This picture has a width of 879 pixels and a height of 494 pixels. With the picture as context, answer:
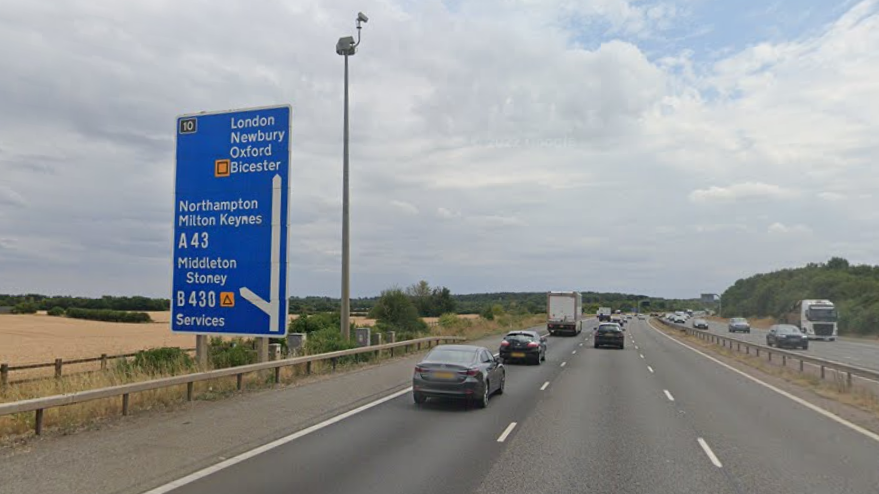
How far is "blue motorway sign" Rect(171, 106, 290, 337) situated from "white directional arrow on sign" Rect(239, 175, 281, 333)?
0.09ft

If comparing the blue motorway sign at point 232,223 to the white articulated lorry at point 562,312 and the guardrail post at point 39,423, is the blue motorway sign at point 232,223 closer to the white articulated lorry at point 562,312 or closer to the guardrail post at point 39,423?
the guardrail post at point 39,423

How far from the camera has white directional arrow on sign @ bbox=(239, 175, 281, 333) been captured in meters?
17.3

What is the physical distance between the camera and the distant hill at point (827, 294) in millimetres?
70438

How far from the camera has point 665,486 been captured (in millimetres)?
8344

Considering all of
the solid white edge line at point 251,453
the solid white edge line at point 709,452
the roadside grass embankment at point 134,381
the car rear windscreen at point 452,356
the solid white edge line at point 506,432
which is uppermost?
the car rear windscreen at point 452,356

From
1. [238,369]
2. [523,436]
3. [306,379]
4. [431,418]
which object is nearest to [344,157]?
[306,379]

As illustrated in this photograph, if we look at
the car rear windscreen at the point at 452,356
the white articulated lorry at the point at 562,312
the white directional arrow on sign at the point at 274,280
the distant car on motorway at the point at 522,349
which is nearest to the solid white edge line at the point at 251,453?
the car rear windscreen at the point at 452,356

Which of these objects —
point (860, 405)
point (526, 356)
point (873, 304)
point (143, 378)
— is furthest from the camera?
point (873, 304)

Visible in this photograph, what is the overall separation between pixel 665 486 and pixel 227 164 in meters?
13.9

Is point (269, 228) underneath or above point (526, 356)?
above

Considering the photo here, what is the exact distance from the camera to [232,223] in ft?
57.6

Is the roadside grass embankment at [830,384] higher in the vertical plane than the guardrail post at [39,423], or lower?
lower

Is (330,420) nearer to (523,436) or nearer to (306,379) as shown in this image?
(523,436)

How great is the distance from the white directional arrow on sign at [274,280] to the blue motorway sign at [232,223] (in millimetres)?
26
